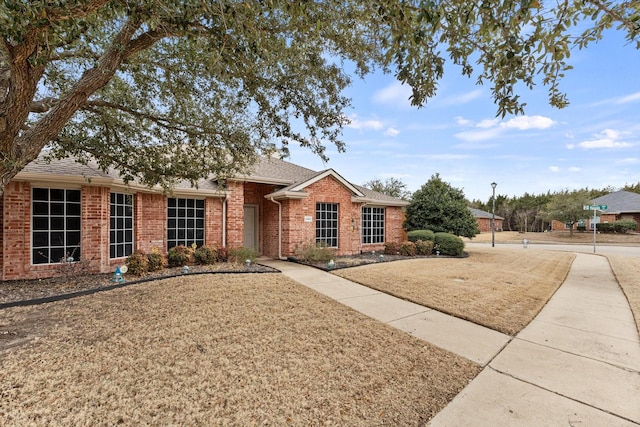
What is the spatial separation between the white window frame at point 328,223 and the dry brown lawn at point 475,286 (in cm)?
281

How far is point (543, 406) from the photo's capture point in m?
→ 3.12

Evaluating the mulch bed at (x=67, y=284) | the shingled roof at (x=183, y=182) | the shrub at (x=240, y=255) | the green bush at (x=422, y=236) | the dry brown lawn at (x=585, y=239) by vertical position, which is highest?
the shingled roof at (x=183, y=182)

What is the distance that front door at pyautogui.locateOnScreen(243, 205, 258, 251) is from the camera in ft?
45.2

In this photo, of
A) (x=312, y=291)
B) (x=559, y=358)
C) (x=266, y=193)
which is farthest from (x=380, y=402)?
(x=266, y=193)

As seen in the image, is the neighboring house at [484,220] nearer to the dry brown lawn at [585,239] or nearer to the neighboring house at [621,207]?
the dry brown lawn at [585,239]

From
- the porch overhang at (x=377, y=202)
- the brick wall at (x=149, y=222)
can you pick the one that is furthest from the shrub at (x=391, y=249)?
the brick wall at (x=149, y=222)

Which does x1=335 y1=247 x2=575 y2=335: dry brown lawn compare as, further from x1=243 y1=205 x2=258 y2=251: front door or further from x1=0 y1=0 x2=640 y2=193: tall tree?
x1=243 y1=205 x2=258 y2=251: front door

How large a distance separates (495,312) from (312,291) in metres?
4.18

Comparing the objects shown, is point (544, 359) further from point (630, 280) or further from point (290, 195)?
point (630, 280)

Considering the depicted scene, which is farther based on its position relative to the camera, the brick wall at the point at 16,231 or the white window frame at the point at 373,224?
the white window frame at the point at 373,224

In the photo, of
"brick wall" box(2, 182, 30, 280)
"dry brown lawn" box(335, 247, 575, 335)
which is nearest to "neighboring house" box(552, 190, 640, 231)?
"dry brown lawn" box(335, 247, 575, 335)

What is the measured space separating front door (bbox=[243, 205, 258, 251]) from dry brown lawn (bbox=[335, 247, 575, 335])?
18.4ft

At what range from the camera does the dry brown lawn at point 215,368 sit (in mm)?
2816

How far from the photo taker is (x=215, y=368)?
3.57 metres
